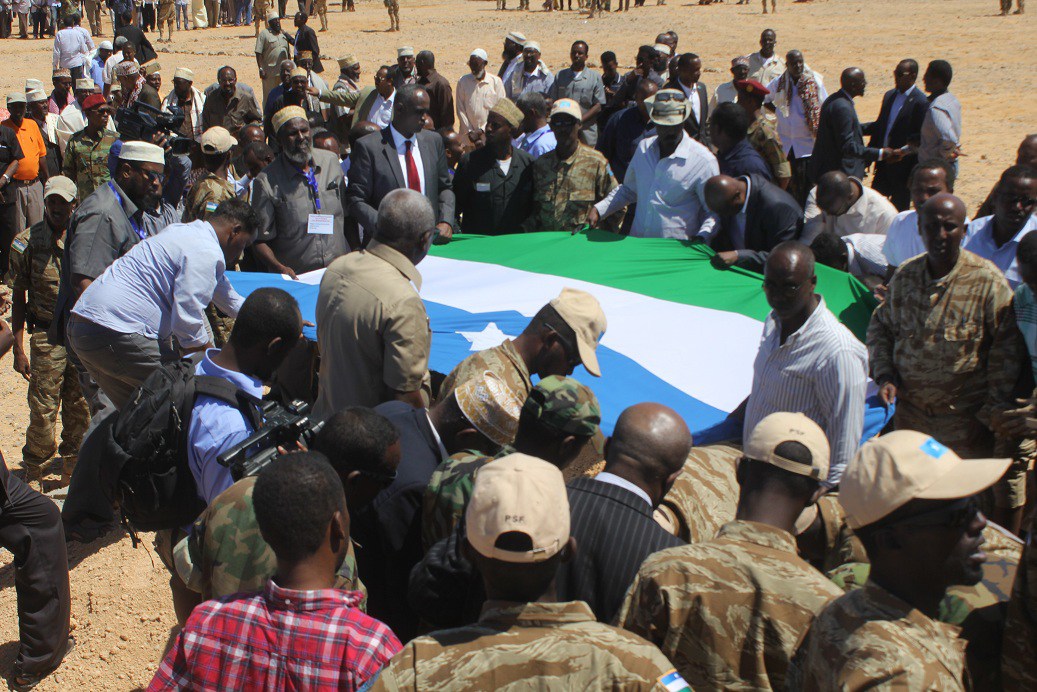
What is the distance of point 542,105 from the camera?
7688 mm

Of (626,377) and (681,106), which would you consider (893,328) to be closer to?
(626,377)

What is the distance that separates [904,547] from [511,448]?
1150 millimetres

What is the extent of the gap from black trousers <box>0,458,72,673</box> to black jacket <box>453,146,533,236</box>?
11.6 ft

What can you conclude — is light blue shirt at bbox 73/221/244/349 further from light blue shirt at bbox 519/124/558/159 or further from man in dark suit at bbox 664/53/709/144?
man in dark suit at bbox 664/53/709/144

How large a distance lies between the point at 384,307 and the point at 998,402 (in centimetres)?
249

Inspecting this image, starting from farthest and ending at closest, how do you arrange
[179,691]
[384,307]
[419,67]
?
[419,67], [384,307], [179,691]

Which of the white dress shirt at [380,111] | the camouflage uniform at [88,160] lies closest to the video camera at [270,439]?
the camouflage uniform at [88,160]

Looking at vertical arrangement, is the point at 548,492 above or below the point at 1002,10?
below

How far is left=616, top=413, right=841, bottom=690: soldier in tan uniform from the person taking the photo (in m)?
2.21

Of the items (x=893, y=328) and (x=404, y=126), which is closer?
(x=893, y=328)

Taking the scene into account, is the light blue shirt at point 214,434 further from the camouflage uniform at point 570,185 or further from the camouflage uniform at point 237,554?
the camouflage uniform at point 570,185

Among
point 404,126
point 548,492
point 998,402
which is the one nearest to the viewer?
point 548,492

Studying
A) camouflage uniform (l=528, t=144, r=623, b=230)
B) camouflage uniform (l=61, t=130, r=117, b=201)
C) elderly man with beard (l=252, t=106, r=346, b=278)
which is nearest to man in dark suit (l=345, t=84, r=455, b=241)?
elderly man with beard (l=252, t=106, r=346, b=278)

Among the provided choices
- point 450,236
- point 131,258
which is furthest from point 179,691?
point 450,236
